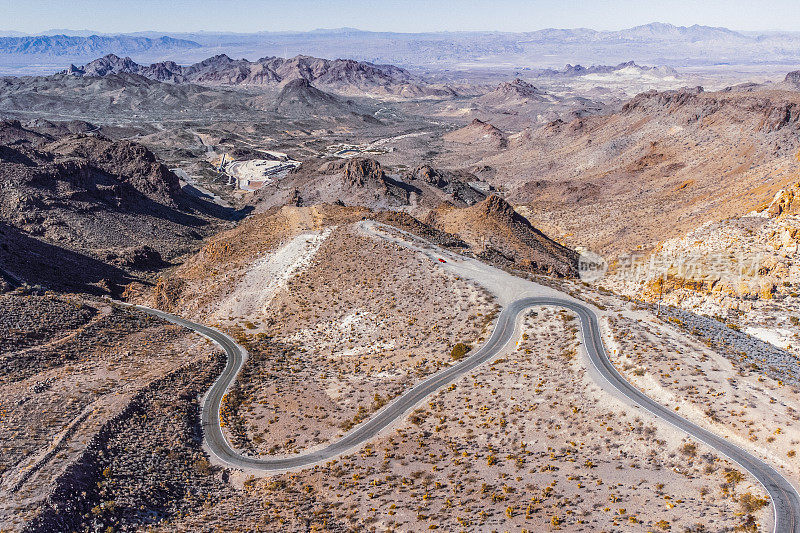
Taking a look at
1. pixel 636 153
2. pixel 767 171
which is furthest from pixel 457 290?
pixel 636 153

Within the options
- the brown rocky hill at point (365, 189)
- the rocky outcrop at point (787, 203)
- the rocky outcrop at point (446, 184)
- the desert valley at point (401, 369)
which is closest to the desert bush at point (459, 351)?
the desert valley at point (401, 369)

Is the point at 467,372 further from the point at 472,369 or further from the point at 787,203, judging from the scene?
the point at 787,203

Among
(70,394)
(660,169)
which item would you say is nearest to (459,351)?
(70,394)

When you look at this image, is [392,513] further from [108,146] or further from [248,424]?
[108,146]

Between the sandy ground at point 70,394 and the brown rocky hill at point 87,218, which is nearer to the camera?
the sandy ground at point 70,394

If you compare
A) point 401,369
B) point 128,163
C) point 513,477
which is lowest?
point 401,369

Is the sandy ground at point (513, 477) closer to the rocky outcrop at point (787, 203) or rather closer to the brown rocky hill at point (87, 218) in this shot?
the rocky outcrop at point (787, 203)

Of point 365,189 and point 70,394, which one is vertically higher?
point 365,189
